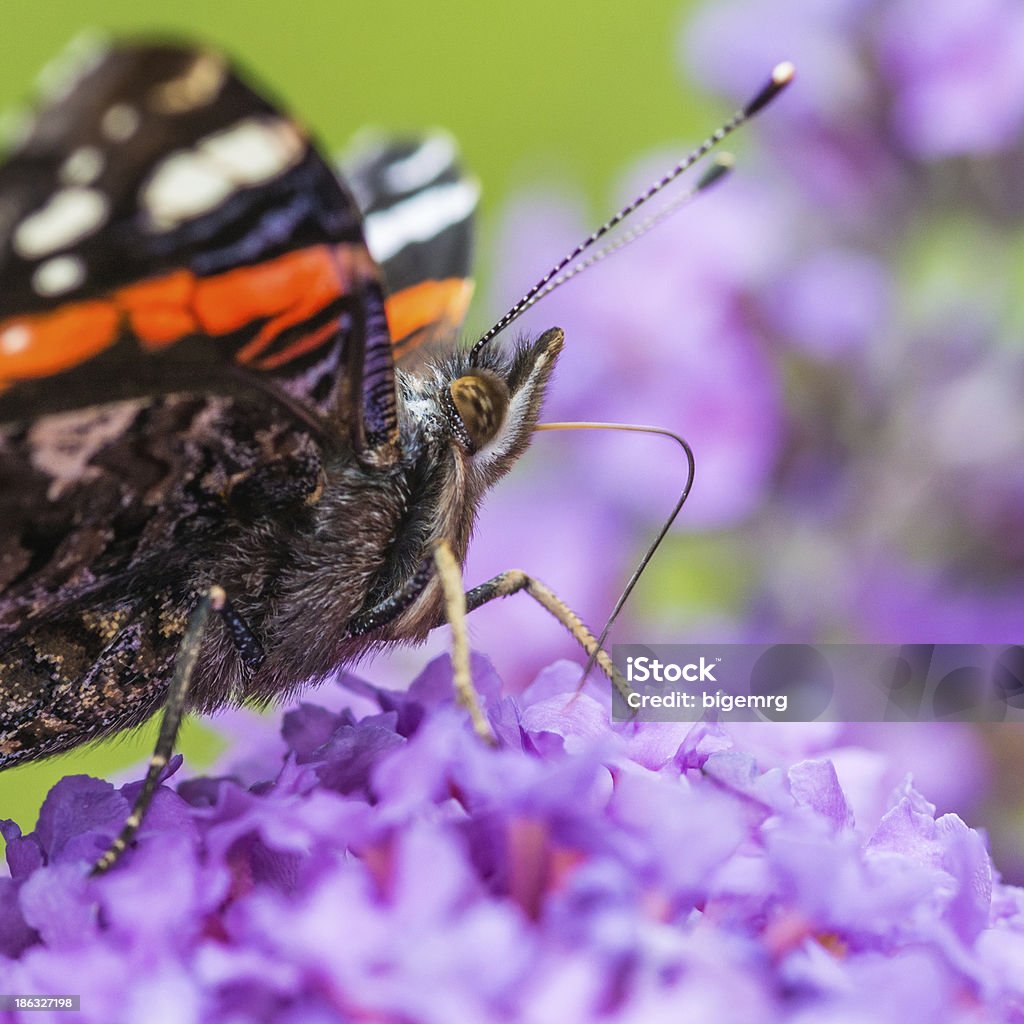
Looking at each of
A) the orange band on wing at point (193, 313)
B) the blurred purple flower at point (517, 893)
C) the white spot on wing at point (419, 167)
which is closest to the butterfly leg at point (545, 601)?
the blurred purple flower at point (517, 893)

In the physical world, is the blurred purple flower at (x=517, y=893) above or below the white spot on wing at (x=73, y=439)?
below

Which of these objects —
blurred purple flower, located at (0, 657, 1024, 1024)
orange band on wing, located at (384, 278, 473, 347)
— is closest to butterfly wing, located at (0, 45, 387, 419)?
blurred purple flower, located at (0, 657, 1024, 1024)

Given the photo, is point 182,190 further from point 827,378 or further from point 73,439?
point 827,378

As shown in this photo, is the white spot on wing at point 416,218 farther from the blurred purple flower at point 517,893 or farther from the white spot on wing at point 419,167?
the blurred purple flower at point 517,893

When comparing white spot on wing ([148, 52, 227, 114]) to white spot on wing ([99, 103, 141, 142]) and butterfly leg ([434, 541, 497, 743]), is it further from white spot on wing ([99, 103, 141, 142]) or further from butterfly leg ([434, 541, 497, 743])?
butterfly leg ([434, 541, 497, 743])

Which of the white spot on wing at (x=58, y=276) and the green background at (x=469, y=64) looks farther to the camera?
the green background at (x=469, y=64)

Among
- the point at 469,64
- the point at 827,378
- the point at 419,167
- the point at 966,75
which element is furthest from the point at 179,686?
the point at 469,64

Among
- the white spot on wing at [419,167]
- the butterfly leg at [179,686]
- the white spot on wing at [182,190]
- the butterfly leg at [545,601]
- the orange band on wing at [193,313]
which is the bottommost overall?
the butterfly leg at [545,601]
